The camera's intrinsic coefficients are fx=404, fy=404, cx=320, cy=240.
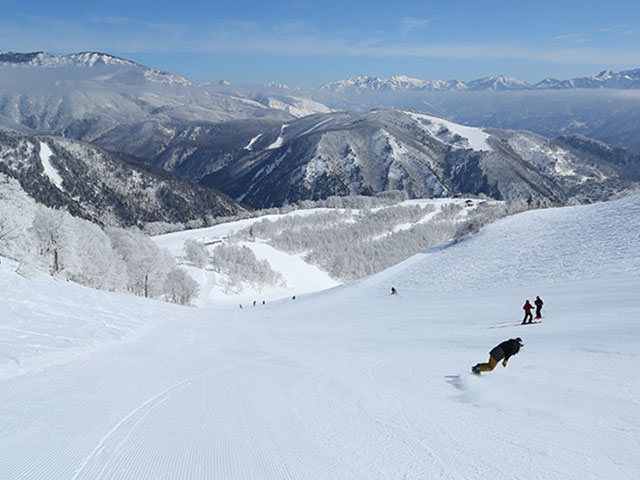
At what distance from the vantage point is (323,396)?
32.0 feet

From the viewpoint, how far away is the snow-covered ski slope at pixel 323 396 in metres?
6.16

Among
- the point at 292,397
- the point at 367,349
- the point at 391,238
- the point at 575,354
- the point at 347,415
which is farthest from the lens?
the point at 391,238

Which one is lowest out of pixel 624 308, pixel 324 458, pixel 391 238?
pixel 391 238

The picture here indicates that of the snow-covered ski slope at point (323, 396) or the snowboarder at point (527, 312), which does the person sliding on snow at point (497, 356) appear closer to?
the snow-covered ski slope at point (323, 396)

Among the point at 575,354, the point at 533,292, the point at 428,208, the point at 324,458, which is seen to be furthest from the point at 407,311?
the point at 428,208

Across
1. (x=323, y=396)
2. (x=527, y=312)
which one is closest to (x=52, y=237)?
(x=323, y=396)

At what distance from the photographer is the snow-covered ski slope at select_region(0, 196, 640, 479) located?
6.16 m

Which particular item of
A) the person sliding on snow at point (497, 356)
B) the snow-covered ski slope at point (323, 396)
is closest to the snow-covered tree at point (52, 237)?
the snow-covered ski slope at point (323, 396)

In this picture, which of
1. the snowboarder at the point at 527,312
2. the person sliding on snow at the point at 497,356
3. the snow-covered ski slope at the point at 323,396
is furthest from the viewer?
the snowboarder at the point at 527,312

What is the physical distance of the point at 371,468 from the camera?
592 centimetres

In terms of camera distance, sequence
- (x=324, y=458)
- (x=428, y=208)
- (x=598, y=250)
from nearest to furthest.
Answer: (x=324, y=458)
(x=598, y=250)
(x=428, y=208)

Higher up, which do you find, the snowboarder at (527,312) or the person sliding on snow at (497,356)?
the person sliding on snow at (497,356)

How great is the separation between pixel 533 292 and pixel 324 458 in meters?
25.9

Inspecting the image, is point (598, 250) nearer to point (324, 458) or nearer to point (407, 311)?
point (407, 311)
